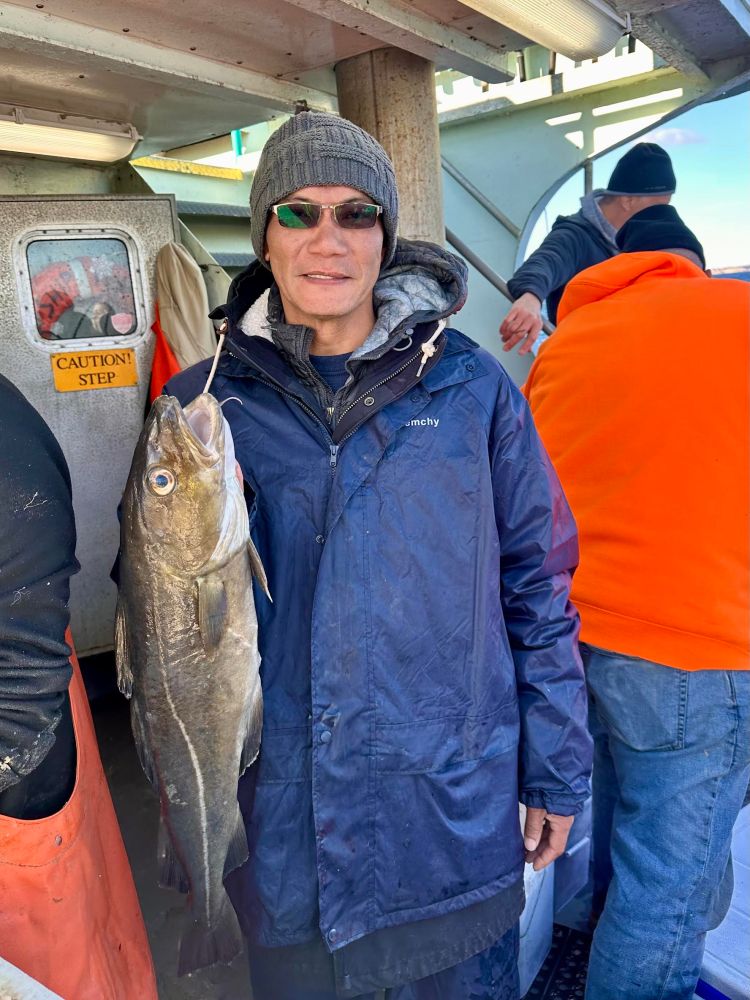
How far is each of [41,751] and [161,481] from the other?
622 millimetres

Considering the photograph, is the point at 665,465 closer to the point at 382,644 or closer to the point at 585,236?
the point at 382,644

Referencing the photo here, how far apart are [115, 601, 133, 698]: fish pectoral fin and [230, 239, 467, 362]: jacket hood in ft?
2.52

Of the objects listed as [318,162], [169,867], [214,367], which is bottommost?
[169,867]

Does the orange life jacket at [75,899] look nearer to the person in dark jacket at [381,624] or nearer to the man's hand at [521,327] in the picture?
the person in dark jacket at [381,624]

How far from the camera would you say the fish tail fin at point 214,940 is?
182 cm

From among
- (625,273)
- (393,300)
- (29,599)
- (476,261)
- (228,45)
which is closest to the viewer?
(29,599)

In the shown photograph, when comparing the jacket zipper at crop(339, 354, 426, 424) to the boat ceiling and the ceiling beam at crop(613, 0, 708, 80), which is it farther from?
the ceiling beam at crop(613, 0, 708, 80)

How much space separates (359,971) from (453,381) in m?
1.44

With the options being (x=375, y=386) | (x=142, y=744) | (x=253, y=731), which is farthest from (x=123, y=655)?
(x=375, y=386)

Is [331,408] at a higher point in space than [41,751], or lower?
higher

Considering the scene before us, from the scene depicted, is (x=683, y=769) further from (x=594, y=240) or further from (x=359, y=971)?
(x=594, y=240)

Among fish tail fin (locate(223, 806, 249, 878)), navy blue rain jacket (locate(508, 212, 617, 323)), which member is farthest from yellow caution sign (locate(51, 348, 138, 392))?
fish tail fin (locate(223, 806, 249, 878))

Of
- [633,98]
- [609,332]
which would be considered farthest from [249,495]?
[633,98]

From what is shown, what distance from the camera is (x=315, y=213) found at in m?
1.92
